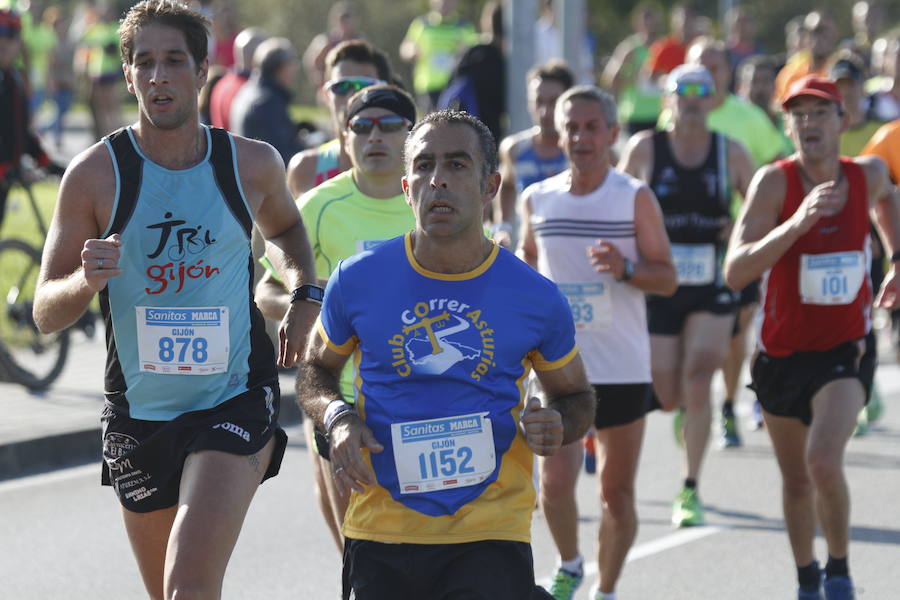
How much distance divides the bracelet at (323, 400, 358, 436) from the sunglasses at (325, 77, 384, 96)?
2.86 m

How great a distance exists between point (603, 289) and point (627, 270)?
192mm

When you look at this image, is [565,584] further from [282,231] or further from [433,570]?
[433,570]

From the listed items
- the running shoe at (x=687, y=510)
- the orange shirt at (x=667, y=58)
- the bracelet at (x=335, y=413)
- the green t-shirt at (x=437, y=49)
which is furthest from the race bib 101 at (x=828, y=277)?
the green t-shirt at (x=437, y=49)

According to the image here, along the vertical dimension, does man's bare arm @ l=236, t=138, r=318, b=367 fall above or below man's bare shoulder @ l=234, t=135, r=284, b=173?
below

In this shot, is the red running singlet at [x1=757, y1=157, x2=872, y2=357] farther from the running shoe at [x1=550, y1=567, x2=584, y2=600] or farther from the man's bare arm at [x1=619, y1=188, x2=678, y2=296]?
the running shoe at [x1=550, y1=567, x2=584, y2=600]

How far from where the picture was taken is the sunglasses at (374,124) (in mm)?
5711

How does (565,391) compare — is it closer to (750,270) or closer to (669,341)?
(750,270)

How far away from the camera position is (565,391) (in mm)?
4109

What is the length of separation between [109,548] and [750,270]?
314 centimetres

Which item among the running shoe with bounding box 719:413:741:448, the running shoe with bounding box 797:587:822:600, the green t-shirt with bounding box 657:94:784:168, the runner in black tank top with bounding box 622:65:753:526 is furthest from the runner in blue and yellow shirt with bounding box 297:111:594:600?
the green t-shirt with bounding box 657:94:784:168

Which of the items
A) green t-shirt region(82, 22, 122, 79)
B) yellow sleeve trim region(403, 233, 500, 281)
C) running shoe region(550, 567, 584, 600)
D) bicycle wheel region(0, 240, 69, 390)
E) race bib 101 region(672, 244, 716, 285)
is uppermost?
green t-shirt region(82, 22, 122, 79)

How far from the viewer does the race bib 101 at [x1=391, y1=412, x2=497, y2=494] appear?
13.0ft

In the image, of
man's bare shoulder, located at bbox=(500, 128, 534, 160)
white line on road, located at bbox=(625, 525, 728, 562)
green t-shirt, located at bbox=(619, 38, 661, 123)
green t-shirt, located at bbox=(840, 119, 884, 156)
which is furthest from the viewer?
green t-shirt, located at bbox=(619, 38, 661, 123)

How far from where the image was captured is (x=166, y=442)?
14.6 feet
